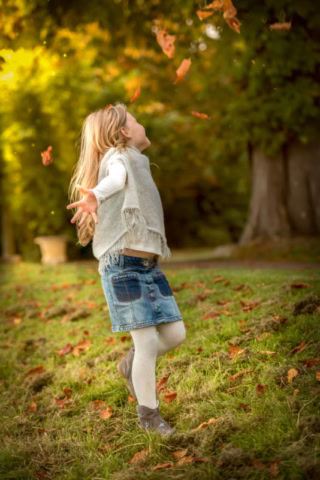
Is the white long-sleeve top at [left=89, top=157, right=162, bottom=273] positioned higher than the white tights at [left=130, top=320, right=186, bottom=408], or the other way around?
the white long-sleeve top at [left=89, top=157, right=162, bottom=273]

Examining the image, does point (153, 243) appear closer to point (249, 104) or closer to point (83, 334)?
point (83, 334)

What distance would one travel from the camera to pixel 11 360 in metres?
4.77

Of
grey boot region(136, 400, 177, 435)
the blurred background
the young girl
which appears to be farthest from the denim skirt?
the blurred background

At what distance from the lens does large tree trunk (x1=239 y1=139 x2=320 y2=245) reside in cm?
1027

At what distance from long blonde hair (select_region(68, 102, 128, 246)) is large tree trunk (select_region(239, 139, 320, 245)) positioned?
24.5 ft

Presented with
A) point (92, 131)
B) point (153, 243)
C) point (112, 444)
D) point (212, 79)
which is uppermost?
point (212, 79)

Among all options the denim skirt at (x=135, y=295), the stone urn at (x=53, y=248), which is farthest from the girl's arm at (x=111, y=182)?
the stone urn at (x=53, y=248)

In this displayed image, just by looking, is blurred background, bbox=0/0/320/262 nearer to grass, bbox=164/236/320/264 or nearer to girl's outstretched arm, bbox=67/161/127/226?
grass, bbox=164/236/320/264

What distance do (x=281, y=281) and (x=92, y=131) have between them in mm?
2945

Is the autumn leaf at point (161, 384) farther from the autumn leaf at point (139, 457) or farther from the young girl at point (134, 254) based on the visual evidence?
the autumn leaf at point (139, 457)

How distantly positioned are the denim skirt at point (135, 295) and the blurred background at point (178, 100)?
976mm

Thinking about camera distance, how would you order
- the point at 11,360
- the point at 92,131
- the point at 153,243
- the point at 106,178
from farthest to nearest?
the point at 11,360, the point at 92,131, the point at 153,243, the point at 106,178

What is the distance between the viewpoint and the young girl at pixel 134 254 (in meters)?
2.84

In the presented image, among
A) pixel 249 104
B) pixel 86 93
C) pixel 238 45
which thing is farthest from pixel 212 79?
pixel 86 93
